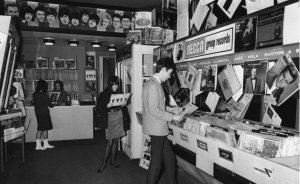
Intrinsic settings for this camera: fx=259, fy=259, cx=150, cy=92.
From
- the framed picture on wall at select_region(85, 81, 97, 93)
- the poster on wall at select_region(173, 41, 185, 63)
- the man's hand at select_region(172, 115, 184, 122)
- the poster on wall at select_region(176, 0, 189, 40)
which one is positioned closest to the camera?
the man's hand at select_region(172, 115, 184, 122)

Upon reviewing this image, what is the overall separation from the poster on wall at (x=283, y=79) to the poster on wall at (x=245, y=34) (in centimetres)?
32

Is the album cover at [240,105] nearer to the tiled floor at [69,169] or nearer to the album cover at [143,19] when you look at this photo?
the tiled floor at [69,169]

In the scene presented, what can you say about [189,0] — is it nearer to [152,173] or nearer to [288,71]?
[288,71]

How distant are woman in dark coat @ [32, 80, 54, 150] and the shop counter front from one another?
1.94 ft

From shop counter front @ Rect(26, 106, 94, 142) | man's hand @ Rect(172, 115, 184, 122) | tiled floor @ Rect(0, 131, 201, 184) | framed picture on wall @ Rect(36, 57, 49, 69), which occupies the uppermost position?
framed picture on wall @ Rect(36, 57, 49, 69)

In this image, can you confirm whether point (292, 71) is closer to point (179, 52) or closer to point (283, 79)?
point (283, 79)

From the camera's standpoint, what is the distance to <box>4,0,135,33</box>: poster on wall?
231 inches

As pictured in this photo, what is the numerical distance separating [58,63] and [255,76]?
820cm

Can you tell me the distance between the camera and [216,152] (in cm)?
231

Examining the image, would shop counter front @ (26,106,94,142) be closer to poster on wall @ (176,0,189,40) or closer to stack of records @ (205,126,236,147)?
poster on wall @ (176,0,189,40)

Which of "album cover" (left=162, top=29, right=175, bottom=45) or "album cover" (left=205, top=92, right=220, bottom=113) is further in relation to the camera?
"album cover" (left=162, top=29, right=175, bottom=45)

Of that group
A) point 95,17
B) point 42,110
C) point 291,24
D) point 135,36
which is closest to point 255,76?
point 291,24

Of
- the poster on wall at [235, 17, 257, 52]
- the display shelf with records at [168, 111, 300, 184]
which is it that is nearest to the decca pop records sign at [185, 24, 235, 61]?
the poster on wall at [235, 17, 257, 52]

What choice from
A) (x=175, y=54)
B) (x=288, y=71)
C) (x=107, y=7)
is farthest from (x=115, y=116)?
(x=107, y=7)
